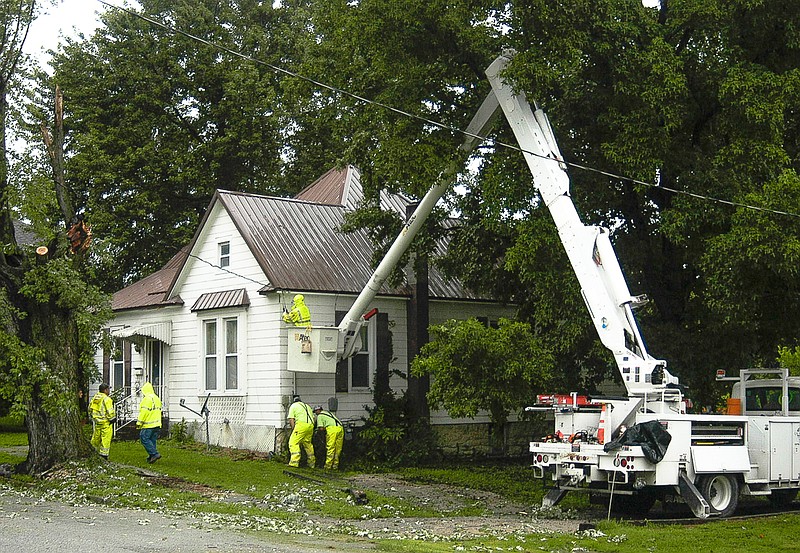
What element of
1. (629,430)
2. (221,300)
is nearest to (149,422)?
(221,300)

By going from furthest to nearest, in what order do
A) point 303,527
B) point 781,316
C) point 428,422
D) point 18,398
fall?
point 428,422, point 781,316, point 18,398, point 303,527

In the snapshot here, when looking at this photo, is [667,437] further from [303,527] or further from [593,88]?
[593,88]

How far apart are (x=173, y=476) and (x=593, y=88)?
10583 mm

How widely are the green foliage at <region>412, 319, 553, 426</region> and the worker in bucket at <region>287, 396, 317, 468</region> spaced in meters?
3.73

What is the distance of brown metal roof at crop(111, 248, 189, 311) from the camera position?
27.3 m

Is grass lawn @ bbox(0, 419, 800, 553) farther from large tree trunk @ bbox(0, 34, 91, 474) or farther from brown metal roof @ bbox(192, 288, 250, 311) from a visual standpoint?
brown metal roof @ bbox(192, 288, 250, 311)

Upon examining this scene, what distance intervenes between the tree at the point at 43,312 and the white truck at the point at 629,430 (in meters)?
8.16

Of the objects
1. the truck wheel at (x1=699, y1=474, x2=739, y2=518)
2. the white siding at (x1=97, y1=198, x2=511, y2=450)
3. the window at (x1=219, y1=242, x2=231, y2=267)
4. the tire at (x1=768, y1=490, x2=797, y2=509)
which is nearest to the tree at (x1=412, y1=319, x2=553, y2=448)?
the truck wheel at (x1=699, y1=474, x2=739, y2=518)

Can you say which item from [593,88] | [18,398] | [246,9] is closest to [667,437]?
[593,88]

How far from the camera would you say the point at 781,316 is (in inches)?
747

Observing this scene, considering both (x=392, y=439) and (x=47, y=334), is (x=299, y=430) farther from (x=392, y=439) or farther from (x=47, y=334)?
(x=47, y=334)

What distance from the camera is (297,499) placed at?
1648 cm

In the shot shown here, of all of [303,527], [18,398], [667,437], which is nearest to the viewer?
[303,527]

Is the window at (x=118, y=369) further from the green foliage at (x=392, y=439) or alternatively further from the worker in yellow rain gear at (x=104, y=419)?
the green foliage at (x=392, y=439)
